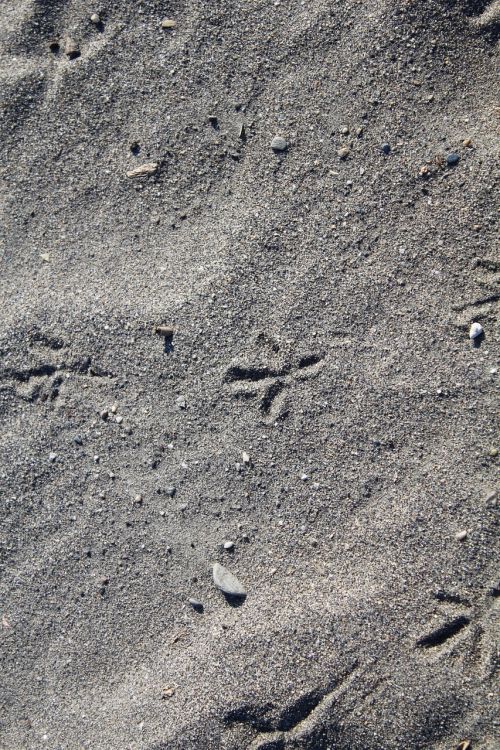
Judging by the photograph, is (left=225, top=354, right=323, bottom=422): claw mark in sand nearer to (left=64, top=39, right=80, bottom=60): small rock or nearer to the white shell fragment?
the white shell fragment

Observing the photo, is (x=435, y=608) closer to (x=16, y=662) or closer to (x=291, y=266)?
(x=291, y=266)

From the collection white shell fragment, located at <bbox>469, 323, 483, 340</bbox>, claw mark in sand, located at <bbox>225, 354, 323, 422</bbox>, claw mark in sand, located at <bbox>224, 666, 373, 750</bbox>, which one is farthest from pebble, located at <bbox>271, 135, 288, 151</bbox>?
claw mark in sand, located at <bbox>224, 666, 373, 750</bbox>

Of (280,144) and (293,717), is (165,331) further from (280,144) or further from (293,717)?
Result: (293,717)

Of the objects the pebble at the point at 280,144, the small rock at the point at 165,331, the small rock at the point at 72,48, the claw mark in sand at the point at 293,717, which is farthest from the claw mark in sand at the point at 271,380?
the small rock at the point at 72,48

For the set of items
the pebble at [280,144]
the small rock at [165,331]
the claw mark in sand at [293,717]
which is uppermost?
the pebble at [280,144]

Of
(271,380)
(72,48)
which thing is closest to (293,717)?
(271,380)

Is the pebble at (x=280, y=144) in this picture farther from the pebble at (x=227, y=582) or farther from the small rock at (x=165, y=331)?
the pebble at (x=227, y=582)

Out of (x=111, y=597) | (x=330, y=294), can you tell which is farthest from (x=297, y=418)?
(x=111, y=597)

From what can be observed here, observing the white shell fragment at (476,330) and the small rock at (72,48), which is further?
the small rock at (72,48)
